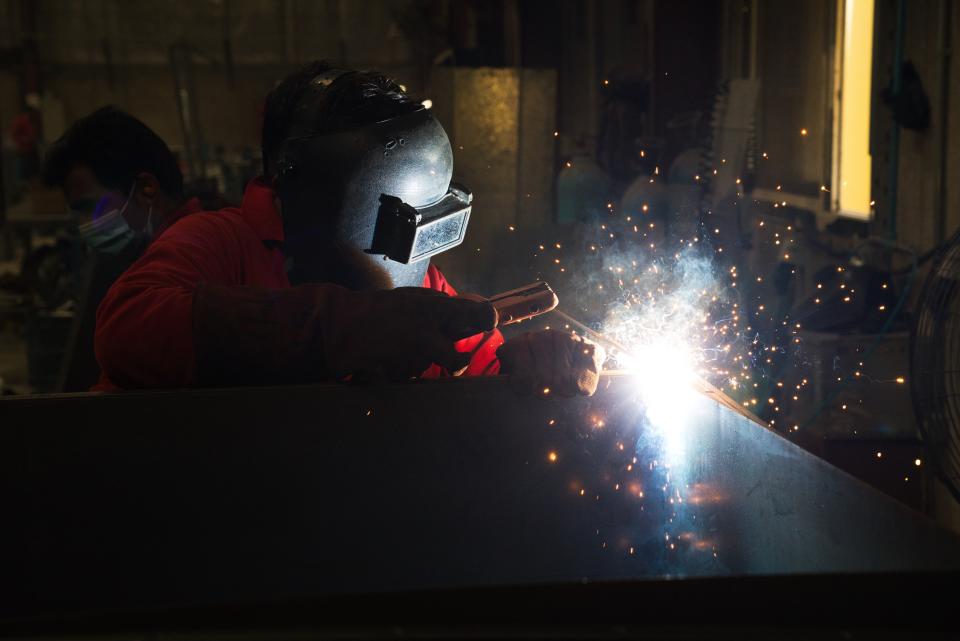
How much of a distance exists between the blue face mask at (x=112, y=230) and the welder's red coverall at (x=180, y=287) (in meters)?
1.04

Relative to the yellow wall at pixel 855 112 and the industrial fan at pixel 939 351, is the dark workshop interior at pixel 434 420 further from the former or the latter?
the yellow wall at pixel 855 112

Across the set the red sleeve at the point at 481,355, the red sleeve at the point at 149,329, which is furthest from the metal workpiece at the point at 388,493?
the red sleeve at the point at 481,355

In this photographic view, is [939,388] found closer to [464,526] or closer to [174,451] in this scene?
[464,526]

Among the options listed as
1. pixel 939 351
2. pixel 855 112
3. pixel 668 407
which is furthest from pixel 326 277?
pixel 855 112

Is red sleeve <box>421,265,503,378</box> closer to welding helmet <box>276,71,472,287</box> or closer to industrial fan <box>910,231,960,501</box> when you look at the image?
welding helmet <box>276,71,472,287</box>

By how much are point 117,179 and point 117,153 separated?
8cm

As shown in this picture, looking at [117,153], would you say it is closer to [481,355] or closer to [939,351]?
[481,355]

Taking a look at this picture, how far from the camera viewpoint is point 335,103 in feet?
5.05

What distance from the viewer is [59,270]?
6.54 m

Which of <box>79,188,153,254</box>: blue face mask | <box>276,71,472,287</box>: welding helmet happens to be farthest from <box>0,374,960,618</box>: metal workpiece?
<box>79,188,153,254</box>: blue face mask

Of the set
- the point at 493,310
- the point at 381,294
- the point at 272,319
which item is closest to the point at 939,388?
the point at 493,310

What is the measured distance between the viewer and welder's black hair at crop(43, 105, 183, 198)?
8.59ft

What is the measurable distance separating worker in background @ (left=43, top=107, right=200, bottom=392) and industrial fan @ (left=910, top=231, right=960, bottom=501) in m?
1.85

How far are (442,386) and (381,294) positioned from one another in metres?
0.14
